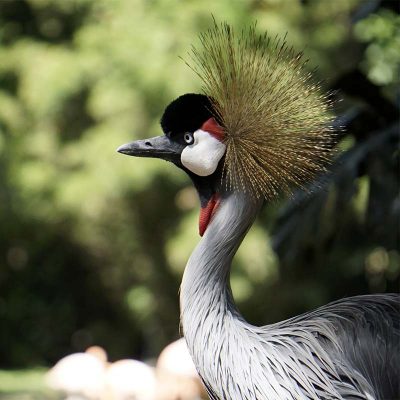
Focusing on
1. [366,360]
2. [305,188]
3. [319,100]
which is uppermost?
[319,100]

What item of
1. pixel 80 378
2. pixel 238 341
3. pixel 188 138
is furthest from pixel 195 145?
pixel 80 378

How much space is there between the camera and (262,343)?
1822mm

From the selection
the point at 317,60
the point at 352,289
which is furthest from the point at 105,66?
the point at 352,289

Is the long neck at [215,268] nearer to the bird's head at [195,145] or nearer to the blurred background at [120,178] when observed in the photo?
the bird's head at [195,145]

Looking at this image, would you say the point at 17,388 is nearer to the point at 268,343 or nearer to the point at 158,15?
the point at 158,15

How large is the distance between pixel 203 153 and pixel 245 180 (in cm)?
10

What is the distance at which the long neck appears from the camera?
1.84m

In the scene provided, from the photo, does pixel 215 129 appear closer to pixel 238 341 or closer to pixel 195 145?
pixel 195 145

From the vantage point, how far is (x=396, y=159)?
3188mm

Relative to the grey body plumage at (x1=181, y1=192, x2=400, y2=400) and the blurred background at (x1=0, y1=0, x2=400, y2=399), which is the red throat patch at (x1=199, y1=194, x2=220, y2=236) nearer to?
the grey body plumage at (x1=181, y1=192, x2=400, y2=400)

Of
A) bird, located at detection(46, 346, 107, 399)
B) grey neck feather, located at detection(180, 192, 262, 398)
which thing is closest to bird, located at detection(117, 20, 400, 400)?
grey neck feather, located at detection(180, 192, 262, 398)

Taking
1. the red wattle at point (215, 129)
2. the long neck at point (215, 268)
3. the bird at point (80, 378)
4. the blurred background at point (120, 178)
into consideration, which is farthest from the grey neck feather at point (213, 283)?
the blurred background at point (120, 178)

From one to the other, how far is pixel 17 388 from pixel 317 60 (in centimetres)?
304

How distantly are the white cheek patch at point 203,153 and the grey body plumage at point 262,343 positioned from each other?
7 cm
